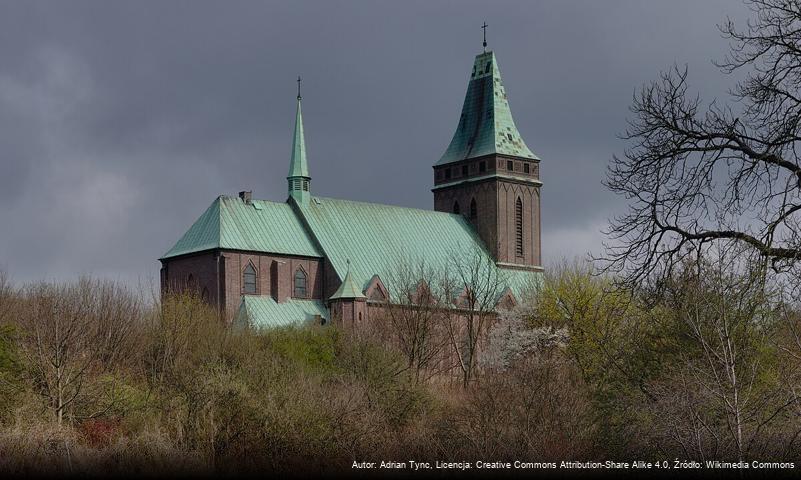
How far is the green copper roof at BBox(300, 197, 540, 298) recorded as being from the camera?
2852 inches

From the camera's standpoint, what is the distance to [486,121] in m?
83.1

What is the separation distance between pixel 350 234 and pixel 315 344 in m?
22.3

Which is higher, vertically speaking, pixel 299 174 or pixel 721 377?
pixel 299 174

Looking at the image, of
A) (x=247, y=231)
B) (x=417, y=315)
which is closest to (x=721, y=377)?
(x=417, y=315)

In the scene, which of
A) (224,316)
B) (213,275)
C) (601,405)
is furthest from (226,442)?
(213,275)

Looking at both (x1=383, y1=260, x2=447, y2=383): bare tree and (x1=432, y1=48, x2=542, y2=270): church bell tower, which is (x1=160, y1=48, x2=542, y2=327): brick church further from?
(x1=383, y1=260, x2=447, y2=383): bare tree

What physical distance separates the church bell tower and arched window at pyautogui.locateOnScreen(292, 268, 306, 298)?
15021mm

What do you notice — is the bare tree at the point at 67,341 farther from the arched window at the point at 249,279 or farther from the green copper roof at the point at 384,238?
the green copper roof at the point at 384,238

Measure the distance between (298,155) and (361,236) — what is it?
238 inches

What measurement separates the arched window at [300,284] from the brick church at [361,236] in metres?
0.06

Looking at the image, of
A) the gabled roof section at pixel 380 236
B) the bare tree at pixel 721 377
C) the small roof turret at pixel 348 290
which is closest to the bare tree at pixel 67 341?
the bare tree at pixel 721 377

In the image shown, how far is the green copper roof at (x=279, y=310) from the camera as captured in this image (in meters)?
66.6

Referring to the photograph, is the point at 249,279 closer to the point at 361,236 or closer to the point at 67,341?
the point at 361,236

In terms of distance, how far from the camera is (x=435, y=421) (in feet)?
115
